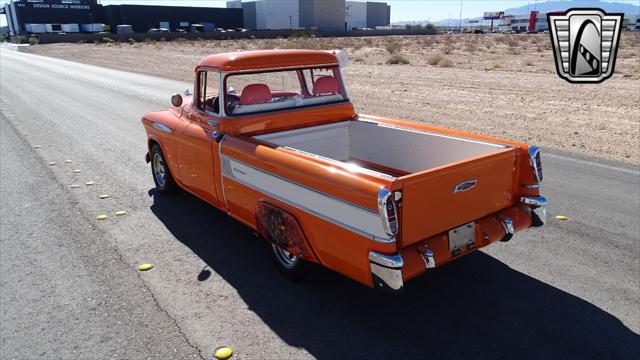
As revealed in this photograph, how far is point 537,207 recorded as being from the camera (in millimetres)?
4078

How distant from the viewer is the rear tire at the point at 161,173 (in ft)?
20.2

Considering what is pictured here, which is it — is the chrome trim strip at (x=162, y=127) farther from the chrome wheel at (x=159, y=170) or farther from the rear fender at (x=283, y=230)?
the rear fender at (x=283, y=230)

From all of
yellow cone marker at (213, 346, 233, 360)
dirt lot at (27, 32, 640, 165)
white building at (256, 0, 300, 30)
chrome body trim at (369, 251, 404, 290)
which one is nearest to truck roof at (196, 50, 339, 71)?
chrome body trim at (369, 251, 404, 290)

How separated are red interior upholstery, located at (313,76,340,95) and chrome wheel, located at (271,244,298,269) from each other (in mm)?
1976

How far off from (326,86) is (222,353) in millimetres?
3208

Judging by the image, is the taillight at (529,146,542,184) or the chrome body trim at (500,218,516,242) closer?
the chrome body trim at (500,218,516,242)

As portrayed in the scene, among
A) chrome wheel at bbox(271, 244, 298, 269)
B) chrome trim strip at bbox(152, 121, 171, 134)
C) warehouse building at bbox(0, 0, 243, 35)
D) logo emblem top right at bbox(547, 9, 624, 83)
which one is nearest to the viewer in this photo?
chrome wheel at bbox(271, 244, 298, 269)

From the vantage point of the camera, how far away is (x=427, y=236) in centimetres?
353

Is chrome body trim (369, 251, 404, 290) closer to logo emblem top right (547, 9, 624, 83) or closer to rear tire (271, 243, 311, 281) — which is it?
rear tire (271, 243, 311, 281)

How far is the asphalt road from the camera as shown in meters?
3.42

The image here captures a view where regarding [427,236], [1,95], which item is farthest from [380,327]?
[1,95]


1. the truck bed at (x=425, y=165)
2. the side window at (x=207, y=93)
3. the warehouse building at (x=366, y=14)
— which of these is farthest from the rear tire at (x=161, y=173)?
the warehouse building at (x=366, y=14)

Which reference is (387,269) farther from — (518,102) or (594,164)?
(518,102)

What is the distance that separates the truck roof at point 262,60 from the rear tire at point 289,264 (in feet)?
6.07
